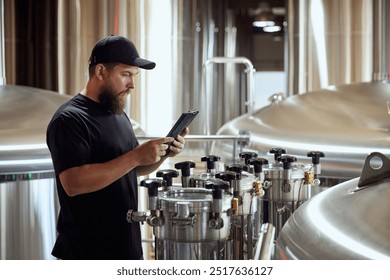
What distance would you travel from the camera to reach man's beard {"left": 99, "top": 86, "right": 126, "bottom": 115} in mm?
1521

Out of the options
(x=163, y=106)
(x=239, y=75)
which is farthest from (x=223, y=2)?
(x=163, y=106)

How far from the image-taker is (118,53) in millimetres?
1515

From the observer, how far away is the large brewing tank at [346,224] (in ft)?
3.05

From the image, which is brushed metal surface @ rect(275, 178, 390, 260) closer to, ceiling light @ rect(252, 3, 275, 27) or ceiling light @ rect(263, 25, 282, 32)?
ceiling light @ rect(252, 3, 275, 27)

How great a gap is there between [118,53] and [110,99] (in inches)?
3.7

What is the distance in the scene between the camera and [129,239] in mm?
1548

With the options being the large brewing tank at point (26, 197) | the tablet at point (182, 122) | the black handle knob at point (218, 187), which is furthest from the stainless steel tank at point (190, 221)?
the large brewing tank at point (26, 197)

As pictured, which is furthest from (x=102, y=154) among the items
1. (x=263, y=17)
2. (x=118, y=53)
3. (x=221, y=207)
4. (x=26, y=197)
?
(x=263, y=17)

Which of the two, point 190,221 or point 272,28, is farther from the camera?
point 272,28

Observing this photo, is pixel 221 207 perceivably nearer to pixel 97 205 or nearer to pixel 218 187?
pixel 218 187

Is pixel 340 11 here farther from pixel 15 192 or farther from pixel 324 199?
pixel 324 199

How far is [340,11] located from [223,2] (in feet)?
9.20

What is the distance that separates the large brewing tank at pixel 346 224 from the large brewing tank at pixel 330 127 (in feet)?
3.33

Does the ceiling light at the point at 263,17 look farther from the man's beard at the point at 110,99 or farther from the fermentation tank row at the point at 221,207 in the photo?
the man's beard at the point at 110,99
